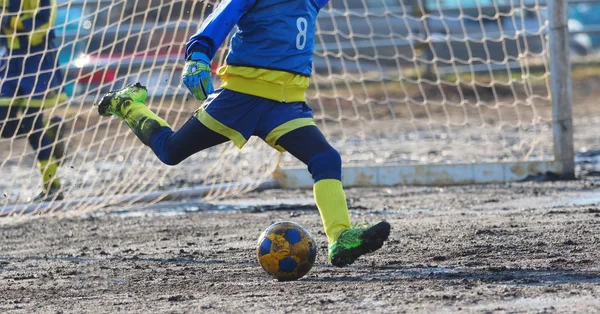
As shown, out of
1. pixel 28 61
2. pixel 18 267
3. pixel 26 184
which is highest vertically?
pixel 28 61

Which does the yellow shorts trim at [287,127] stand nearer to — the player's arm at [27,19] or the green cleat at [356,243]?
the green cleat at [356,243]

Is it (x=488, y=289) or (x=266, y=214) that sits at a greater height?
(x=488, y=289)

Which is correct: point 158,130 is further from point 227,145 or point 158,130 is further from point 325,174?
point 227,145

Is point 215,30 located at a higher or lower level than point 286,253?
higher

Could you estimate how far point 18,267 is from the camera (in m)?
5.57

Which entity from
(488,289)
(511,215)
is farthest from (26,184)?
(488,289)

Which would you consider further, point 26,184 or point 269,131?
point 26,184

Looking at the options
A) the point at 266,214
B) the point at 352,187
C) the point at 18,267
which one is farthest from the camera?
the point at 352,187

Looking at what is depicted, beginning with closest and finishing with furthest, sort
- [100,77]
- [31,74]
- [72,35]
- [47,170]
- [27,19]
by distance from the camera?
[31,74]
[27,19]
[47,170]
[100,77]
[72,35]

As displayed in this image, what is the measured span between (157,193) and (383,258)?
11.3ft

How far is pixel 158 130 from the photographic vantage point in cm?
532

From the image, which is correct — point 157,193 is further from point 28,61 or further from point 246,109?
point 246,109

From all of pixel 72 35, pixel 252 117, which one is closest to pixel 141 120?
pixel 252 117

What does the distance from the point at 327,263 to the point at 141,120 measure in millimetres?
1202
